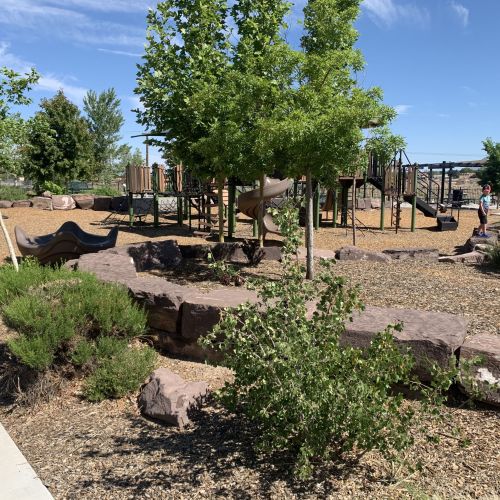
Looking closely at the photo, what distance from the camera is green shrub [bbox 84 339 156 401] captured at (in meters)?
4.25

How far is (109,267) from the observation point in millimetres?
6457

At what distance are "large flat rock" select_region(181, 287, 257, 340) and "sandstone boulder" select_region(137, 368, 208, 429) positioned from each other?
624 millimetres

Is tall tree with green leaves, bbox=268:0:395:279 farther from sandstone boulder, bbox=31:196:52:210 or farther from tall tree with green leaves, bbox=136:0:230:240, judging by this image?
sandstone boulder, bbox=31:196:52:210

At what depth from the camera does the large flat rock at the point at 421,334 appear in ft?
12.3

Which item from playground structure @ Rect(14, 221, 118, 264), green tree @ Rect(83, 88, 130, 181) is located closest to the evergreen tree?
green tree @ Rect(83, 88, 130, 181)

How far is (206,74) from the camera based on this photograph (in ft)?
27.7

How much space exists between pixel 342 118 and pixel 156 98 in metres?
3.48

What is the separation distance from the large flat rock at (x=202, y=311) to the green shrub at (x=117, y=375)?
0.56m

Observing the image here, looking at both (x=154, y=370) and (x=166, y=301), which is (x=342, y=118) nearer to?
(x=166, y=301)

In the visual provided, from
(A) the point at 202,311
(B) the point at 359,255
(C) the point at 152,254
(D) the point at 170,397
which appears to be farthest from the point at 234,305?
(B) the point at 359,255

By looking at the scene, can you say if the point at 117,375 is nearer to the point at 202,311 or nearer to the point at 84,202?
the point at 202,311

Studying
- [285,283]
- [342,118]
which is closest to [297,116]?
[342,118]

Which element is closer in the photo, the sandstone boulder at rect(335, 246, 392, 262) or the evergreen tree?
the sandstone boulder at rect(335, 246, 392, 262)

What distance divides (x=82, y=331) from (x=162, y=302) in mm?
861
